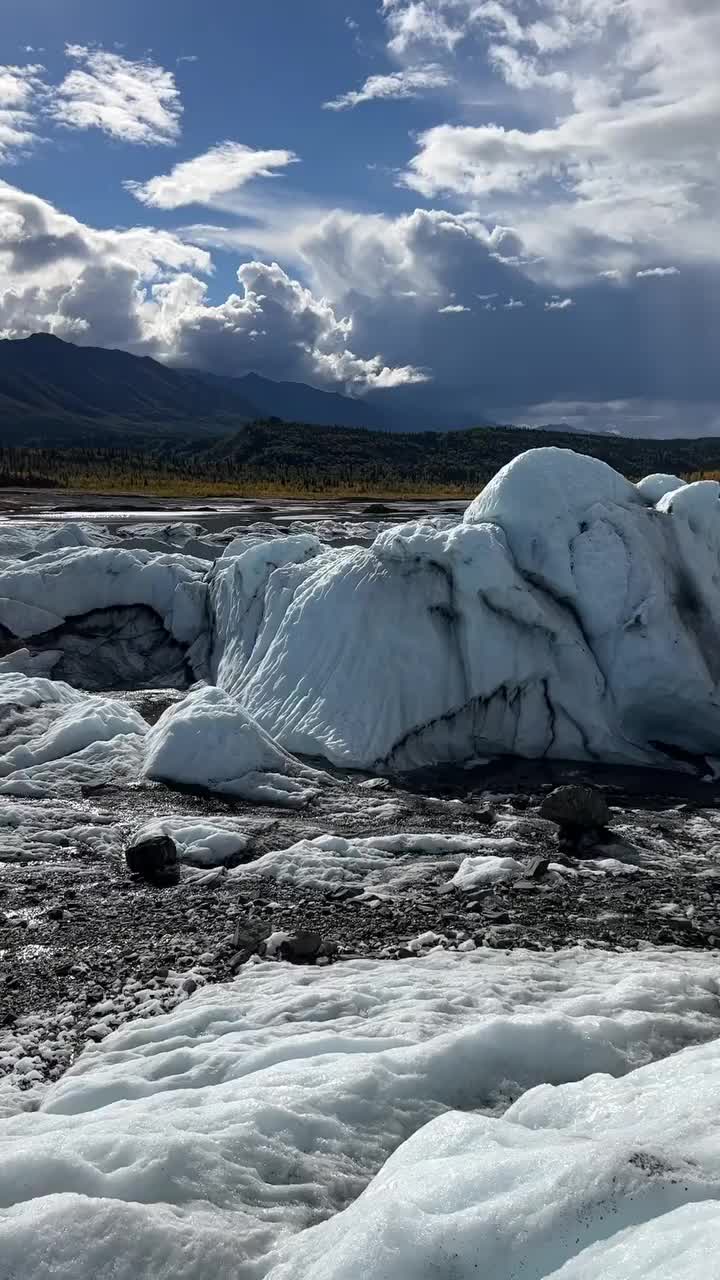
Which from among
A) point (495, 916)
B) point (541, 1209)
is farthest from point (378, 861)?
point (541, 1209)

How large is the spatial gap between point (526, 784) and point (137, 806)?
19.2ft

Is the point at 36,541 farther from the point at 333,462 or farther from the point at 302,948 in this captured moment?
the point at 333,462

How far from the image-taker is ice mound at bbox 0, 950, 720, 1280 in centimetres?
373

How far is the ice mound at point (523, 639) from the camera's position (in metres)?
14.4

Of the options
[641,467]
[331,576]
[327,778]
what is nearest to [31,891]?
[327,778]

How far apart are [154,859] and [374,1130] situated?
5.23 metres

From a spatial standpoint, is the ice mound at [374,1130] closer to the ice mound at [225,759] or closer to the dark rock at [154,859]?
the dark rock at [154,859]

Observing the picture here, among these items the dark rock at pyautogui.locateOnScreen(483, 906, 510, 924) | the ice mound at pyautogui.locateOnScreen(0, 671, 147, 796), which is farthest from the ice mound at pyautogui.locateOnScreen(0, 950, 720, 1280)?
the ice mound at pyautogui.locateOnScreen(0, 671, 147, 796)

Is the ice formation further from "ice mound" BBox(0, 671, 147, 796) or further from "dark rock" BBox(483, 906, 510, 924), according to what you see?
"dark rock" BBox(483, 906, 510, 924)

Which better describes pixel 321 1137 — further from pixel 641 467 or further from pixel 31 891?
pixel 641 467

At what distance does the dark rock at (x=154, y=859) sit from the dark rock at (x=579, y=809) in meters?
4.84

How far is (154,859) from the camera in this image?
32.1ft

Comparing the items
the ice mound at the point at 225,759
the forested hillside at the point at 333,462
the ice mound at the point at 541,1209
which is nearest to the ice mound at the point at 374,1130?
the ice mound at the point at 541,1209

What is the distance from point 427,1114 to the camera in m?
5.33
